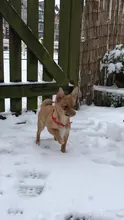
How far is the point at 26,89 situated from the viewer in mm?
4121

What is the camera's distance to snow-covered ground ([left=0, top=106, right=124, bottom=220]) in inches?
79.5

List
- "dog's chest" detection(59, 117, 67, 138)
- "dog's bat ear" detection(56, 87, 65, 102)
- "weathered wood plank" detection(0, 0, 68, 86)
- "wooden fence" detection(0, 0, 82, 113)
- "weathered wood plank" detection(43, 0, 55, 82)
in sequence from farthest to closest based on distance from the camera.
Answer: "weathered wood plank" detection(43, 0, 55, 82) → "wooden fence" detection(0, 0, 82, 113) → "weathered wood plank" detection(0, 0, 68, 86) → "dog's chest" detection(59, 117, 67, 138) → "dog's bat ear" detection(56, 87, 65, 102)

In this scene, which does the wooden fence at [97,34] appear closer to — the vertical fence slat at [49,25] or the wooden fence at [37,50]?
the wooden fence at [37,50]

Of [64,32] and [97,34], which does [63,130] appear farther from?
[97,34]

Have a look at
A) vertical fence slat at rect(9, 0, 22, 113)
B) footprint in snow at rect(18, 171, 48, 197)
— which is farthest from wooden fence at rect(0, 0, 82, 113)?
footprint in snow at rect(18, 171, 48, 197)

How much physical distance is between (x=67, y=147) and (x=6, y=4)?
2.18 meters

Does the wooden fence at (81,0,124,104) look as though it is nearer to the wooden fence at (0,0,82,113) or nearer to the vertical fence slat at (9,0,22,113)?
the wooden fence at (0,0,82,113)

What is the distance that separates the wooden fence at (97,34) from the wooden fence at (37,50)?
28 cm

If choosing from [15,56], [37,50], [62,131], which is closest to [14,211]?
[62,131]

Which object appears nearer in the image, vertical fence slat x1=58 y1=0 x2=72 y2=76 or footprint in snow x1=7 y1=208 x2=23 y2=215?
footprint in snow x1=7 y1=208 x2=23 y2=215

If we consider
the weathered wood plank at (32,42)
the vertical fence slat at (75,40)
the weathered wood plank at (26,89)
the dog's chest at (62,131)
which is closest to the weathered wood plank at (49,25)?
the weathered wood plank at (32,42)

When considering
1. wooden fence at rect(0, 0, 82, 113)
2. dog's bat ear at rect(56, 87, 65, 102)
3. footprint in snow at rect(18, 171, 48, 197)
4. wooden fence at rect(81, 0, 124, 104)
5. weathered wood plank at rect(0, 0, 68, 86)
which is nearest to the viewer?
footprint in snow at rect(18, 171, 48, 197)

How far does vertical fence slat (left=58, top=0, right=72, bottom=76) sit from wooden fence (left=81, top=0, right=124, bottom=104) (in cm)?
38

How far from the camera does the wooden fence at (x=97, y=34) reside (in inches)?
180
